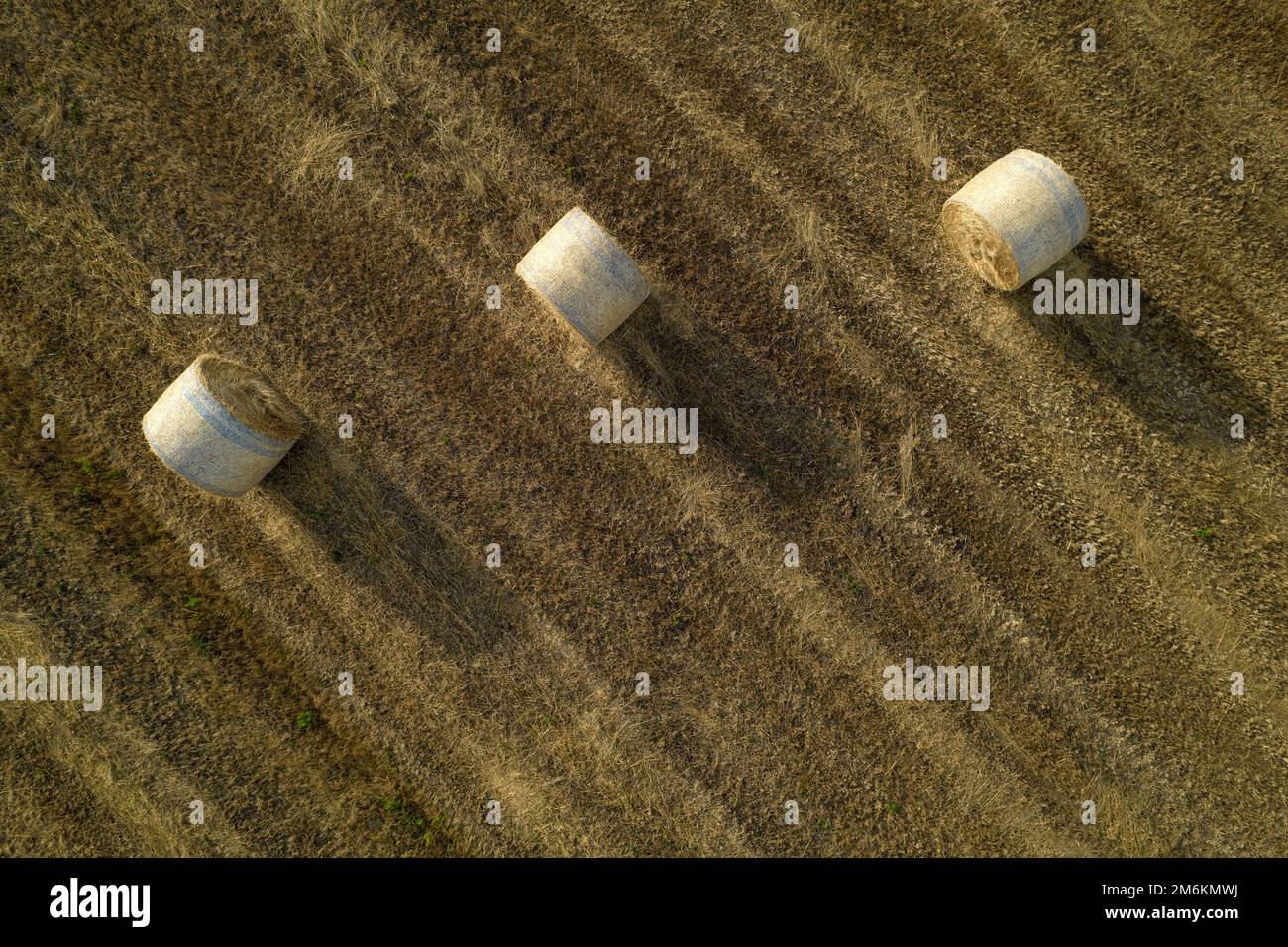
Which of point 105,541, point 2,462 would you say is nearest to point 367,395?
point 105,541

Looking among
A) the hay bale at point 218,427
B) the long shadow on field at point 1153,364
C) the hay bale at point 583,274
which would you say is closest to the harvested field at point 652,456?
the long shadow on field at point 1153,364

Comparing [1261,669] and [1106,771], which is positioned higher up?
[1261,669]

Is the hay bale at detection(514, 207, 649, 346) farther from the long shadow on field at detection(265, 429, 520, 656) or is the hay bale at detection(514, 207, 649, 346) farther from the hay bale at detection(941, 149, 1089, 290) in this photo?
the hay bale at detection(941, 149, 1089, 290)

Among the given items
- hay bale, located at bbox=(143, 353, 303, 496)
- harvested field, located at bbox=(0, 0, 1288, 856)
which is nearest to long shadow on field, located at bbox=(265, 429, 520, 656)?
harvested field, located at bbox=(0, 0, 1288, 856)

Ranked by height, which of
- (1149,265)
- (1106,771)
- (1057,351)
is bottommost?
(1106,771)

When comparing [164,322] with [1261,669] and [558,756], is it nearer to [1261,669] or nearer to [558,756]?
[558,756]

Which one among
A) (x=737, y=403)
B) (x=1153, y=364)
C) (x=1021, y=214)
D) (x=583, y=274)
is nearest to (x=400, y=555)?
(x=583, y=274)

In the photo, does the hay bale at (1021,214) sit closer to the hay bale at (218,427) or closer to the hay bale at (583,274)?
the hay bale at (583,274)
